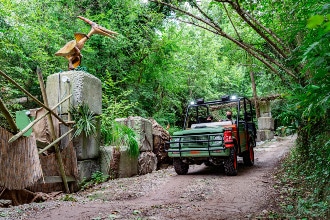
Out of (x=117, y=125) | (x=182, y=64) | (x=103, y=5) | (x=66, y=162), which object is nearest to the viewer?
(x=66, y=162)

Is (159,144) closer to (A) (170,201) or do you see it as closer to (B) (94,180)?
(B) (94,180)

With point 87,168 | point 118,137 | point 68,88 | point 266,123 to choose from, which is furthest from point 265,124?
point 68,88

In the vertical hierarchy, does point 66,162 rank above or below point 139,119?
below

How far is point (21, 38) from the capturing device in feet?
33.4

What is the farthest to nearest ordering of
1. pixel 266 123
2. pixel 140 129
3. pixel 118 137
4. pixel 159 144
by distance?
1. pixel 266 123
2. pixel 159 144
3. pixel 140 129
4. pixel 118 137

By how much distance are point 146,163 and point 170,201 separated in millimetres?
4296

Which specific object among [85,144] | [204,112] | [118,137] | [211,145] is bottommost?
[211,145]

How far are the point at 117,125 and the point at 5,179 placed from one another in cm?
438

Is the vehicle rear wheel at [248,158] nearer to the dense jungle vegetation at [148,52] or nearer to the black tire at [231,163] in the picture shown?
the dense jungle vegetation at [148,52]

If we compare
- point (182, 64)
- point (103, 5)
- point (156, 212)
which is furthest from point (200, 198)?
point (182, 64)

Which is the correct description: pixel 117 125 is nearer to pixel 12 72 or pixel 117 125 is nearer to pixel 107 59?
pixel 12 72

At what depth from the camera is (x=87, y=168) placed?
7.48m

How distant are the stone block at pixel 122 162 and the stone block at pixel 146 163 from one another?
1.00 feet

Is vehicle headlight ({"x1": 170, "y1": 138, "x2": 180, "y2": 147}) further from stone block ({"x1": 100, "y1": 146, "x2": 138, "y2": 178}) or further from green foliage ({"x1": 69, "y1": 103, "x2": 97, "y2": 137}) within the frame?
green foliage ({"x1": 69, "y1": 103, "x2": 97, "y2": 137})
